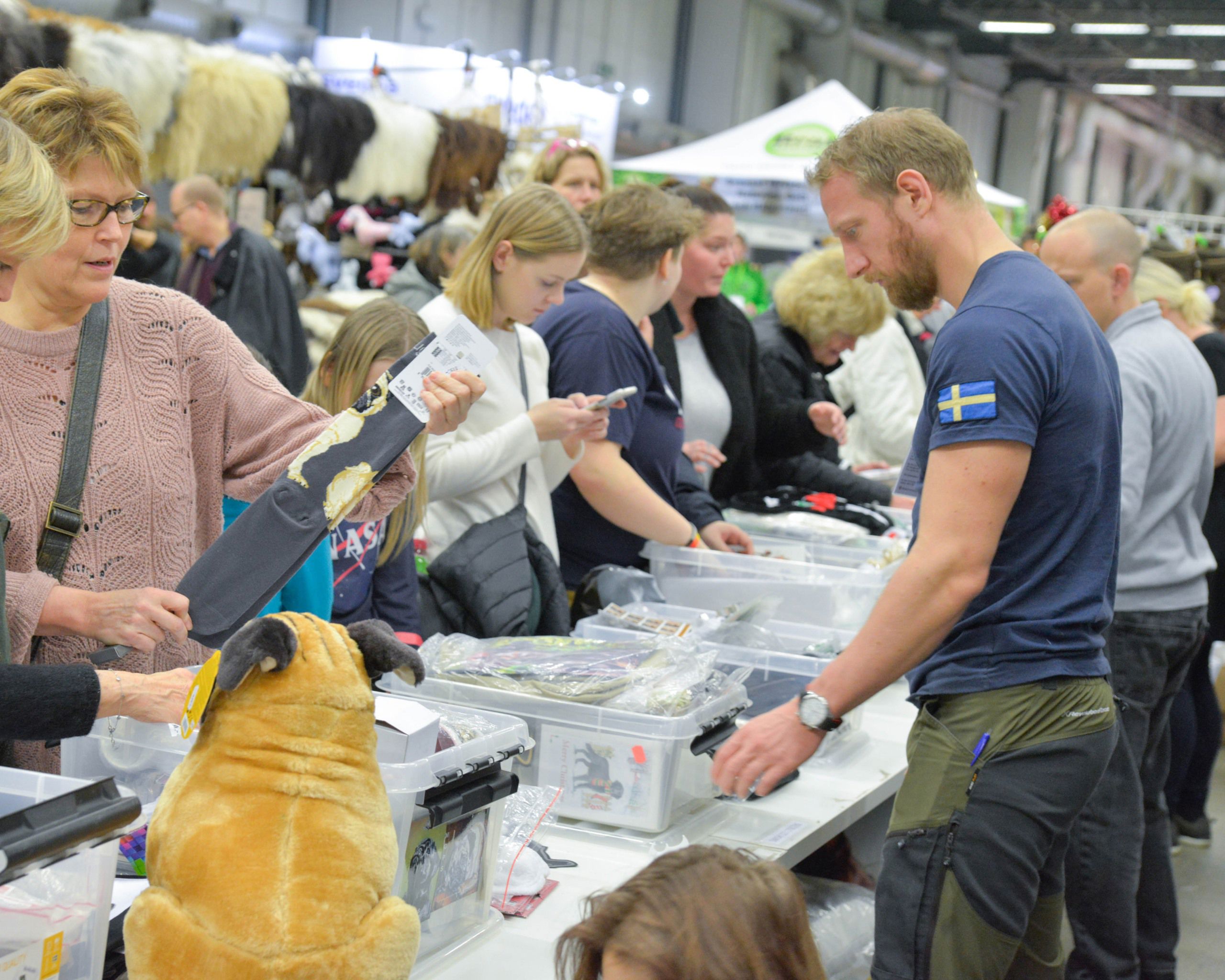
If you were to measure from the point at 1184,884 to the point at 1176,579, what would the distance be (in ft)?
5.39

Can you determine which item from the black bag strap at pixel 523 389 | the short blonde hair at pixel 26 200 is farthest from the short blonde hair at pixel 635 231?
the short blonde hair at pixel 26 200

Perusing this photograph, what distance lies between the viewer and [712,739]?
1754 mm

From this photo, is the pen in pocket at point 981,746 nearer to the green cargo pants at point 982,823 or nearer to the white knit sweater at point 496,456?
the green cargo pants at point 982,823

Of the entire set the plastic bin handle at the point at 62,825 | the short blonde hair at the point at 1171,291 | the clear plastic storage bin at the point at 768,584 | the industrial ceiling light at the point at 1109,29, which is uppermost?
the industrial ceiling light at the point at 1109,29

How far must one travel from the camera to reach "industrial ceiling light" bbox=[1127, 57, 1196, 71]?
1702 cm

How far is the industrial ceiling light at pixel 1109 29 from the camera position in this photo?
50.3 feet

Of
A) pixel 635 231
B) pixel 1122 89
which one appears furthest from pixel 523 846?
pixel 1122 89

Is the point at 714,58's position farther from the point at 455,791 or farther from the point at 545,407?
the point at 455,791

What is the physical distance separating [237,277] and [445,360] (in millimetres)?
3477

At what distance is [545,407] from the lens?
89.3 inches

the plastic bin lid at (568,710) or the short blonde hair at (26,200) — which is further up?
the short blonde hair at (26,200)

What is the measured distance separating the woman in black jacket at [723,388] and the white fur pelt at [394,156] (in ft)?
8.54

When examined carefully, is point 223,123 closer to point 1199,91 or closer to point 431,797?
point 431,797

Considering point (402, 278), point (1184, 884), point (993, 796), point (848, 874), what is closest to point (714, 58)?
point (402, 278)
